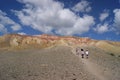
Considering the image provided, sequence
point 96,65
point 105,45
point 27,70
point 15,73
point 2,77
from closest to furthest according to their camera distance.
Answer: point 2,77 < point 15,73 < point 27,70 < point 96,65 < point 105,45

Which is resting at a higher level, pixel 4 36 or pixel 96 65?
pixel 4 36

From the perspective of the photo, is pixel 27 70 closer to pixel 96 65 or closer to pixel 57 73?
pixel 57 73

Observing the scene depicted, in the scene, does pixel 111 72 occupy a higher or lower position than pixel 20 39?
lower

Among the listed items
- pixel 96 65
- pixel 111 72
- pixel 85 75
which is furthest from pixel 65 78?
pixel 96 65

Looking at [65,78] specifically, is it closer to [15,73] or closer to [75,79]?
[75,79]

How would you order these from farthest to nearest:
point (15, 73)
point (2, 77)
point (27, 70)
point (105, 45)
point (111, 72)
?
1. point (105, 45)
2. point (111, 72)
3. point (27, 70)
4. point (15, 73)
5. point (2, 77)

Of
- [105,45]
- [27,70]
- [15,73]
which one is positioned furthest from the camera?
[105,45]

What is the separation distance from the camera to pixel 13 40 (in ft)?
626

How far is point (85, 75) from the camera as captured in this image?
34.1 metres

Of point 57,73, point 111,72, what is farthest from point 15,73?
point 111,72

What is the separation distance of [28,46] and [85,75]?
158m

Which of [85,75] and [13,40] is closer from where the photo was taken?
[85,75]

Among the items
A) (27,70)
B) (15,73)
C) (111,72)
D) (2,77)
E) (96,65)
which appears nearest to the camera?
(2,77)

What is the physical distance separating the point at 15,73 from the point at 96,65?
16.5 m
